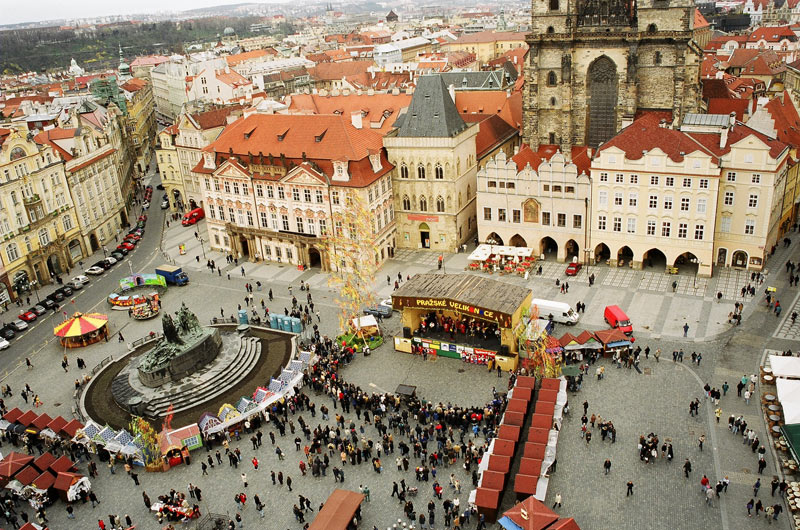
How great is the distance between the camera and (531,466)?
125 feet

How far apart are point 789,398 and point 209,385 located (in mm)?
37888

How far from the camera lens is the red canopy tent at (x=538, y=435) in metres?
40.2

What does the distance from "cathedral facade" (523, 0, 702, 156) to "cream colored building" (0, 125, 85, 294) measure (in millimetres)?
54200

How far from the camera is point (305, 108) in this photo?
95562 millimetres

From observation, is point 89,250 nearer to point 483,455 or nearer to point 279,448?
point 279,448

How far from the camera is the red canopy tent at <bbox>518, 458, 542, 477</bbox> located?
1492 inches

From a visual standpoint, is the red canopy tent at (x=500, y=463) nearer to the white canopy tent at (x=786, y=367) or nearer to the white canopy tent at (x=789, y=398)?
the white canopy tent at (x=789, y=398)

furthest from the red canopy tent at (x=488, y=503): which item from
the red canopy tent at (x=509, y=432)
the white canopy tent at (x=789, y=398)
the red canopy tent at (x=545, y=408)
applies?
the white canopy tent at (x=789, y=398)

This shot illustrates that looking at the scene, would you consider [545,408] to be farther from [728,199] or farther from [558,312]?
[728,199]

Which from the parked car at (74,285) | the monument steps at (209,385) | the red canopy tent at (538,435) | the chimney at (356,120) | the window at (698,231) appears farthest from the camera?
the chimney at (356,120)

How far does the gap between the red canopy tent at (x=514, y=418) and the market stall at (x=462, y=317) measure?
8.00 metres

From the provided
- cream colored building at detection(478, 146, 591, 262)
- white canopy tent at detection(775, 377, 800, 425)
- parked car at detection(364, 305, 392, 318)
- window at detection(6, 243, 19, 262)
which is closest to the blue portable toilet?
parked car at detection(364, 305, 392, 318)

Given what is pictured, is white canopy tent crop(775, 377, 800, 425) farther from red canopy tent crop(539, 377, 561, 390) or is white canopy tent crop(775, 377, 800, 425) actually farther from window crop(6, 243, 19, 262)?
window crop(6, 243, 19, 262)

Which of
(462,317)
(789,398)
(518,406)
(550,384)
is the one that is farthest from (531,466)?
(462,317)
